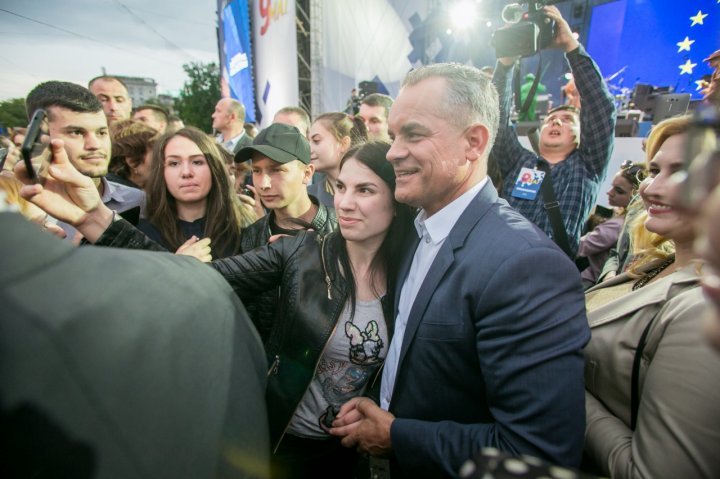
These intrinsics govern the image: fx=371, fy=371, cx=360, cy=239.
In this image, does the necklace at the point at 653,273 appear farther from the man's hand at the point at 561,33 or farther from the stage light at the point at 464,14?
the stage light at the point at 464,14

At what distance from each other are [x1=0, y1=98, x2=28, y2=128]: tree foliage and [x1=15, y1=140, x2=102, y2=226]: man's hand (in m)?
0.17

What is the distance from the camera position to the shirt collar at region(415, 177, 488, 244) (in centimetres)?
135

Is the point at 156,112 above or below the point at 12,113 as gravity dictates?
above

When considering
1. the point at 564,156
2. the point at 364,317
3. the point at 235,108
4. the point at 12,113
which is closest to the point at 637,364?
the point at 364,317

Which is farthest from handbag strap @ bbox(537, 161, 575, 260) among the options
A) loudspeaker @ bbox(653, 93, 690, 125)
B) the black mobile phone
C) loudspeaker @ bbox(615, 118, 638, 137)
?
loudspeaker @ bbox(615, 118, 638, 137)

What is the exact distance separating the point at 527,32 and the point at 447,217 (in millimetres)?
1835

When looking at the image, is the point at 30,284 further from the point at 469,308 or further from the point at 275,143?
the point at 275,143

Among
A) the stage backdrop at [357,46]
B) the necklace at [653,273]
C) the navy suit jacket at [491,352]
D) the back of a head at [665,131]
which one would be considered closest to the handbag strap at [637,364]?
the navy suit jacket at [491,352]

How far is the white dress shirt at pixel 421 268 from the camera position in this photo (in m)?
1.36

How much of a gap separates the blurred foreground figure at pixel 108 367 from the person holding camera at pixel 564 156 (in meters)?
2.60

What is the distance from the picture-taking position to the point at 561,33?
243cm

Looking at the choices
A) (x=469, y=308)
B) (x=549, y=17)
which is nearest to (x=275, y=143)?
(x=469, y=308)

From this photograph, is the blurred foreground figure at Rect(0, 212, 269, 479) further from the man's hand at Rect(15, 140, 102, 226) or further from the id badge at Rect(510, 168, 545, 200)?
the id badge at Rect(510, 168, 545, 200)

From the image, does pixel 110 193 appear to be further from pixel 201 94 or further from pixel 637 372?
pixel 201 94
